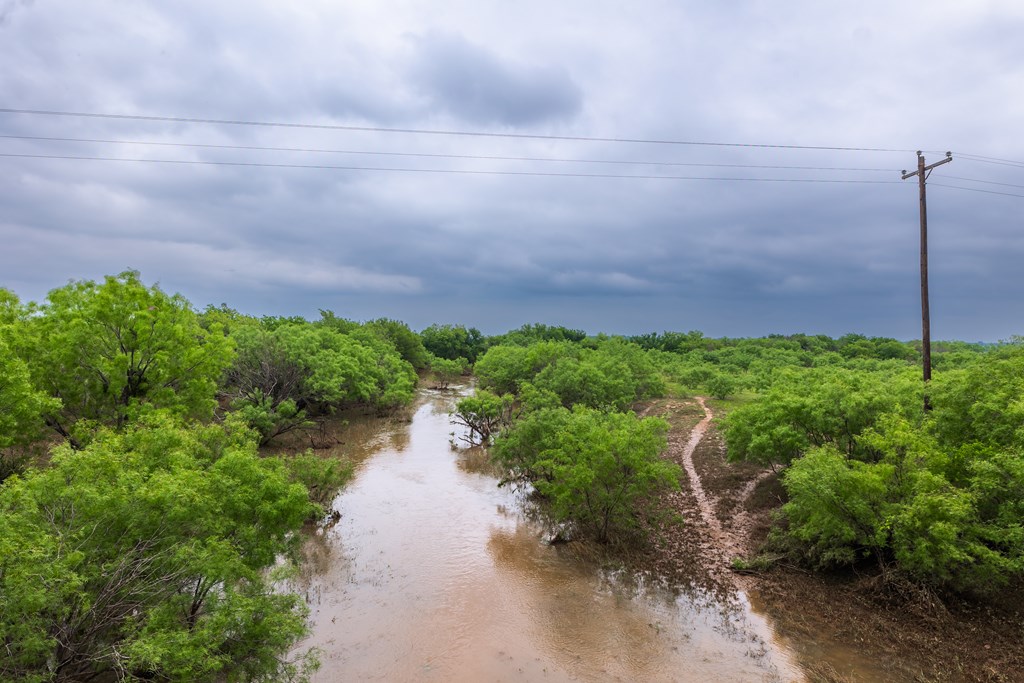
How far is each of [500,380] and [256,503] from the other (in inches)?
1468

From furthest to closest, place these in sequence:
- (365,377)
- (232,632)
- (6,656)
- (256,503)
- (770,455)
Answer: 1. (365,377)
2. (770,455)
3. (256,503)
4. (232,632)
5. (6,656)

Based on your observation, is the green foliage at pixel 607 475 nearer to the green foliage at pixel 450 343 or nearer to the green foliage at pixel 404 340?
the green foliage at pixel 404 340

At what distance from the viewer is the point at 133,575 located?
9.48 meters

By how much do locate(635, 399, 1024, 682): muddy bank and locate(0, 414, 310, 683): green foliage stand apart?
13.0 meters

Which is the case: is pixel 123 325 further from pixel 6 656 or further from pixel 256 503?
pixel 6 656

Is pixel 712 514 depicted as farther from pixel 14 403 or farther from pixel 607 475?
pixel 14 403

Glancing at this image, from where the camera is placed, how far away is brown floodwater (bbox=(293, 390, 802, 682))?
43.0ft

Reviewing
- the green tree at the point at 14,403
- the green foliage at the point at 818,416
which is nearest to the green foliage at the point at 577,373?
the green foliage at the point at 818,416

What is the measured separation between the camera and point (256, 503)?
12.5 metres

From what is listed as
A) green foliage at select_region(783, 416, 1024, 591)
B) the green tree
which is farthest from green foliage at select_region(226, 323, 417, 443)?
green foliage at select_region(783, 416, 1024, 591)

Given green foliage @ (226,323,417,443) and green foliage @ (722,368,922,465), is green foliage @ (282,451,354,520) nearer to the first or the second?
green foliage @ (226,323,417,443)

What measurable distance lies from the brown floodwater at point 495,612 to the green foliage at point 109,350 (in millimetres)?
10059

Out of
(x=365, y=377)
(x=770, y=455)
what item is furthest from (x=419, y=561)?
(x=365, y=377)

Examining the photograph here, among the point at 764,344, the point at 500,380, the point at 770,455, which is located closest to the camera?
the point at 770,455
